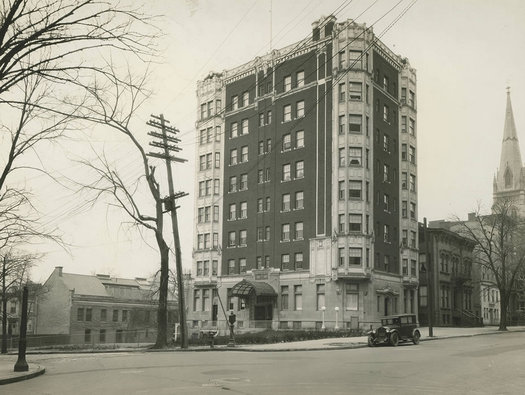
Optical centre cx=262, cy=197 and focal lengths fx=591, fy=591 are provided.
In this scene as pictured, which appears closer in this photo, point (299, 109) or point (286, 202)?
point (286, 202)

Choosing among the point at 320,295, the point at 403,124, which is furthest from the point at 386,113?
the point at 320,295

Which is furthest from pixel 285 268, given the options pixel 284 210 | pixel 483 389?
pixel 483 389

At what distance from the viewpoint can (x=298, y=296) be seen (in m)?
57.4

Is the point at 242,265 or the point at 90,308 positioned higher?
the point at 242,265

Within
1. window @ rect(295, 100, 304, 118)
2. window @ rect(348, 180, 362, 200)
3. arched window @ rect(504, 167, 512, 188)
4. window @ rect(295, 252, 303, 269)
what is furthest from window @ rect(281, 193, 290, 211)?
arched window @ rect(504, 167, 512, 188)

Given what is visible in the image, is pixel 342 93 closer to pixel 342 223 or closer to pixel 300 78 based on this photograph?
pixel 300 78

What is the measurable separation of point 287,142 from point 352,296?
17236mm

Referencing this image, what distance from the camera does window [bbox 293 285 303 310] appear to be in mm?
56906

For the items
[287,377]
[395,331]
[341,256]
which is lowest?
[287,377]

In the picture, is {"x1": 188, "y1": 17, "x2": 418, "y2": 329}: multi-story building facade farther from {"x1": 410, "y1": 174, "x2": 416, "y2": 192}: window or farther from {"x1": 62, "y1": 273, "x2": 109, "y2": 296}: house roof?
{"x1": 62, "y1": 273, "x2": 109, "y2": 296}: house roof

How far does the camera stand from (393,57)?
63.9 metres

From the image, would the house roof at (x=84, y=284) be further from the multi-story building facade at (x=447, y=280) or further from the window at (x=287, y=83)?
the multi-story building facade at (x=447, y=280)

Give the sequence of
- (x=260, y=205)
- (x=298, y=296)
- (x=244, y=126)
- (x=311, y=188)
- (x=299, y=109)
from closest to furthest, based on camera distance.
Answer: (x=298, y=296) → (x=311, y=188) → (x=299, y=109) → (x=260, y=205) → (x=244, y=126)

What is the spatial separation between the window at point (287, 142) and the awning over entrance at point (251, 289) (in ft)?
45.9
